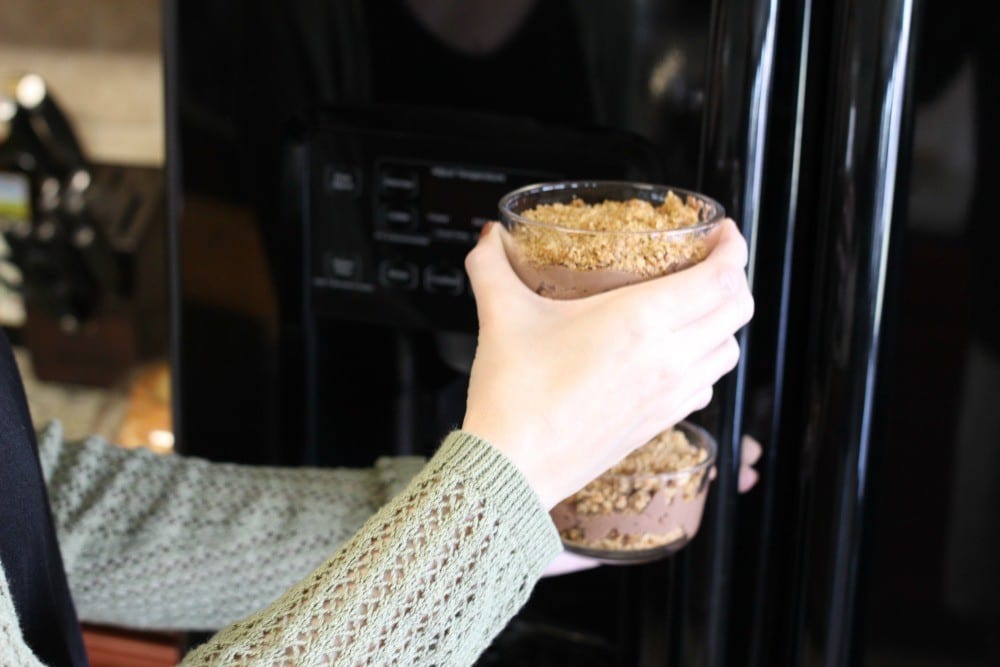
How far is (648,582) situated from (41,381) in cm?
101

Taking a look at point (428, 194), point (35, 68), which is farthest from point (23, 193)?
point (428, 194)

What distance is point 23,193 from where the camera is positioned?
1.52m

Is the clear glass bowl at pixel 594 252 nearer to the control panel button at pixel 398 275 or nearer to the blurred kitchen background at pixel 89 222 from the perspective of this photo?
the control panel button at pixel 398 275

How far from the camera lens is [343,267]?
35.9 inches

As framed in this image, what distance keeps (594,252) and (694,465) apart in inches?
6.6

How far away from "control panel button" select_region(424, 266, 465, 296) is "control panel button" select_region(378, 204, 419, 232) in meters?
0.03

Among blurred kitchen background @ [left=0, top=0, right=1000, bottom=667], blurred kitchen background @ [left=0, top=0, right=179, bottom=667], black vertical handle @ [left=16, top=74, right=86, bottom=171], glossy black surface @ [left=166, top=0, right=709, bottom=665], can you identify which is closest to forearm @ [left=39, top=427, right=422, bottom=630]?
glossy black surface @ [left=166, top=0, right=709, bottom=665]

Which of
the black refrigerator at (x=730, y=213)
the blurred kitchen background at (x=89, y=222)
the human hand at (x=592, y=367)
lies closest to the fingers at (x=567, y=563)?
the black refrigerator at (x=730, y=213)

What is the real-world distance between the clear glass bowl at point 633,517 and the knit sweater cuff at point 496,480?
3.8 inches

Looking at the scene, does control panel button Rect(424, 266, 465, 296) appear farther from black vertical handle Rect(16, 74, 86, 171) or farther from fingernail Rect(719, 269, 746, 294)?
black vertical handle Rect(16, 74, 86, 171)

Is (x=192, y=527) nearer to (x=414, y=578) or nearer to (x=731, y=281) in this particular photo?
(x=414, y=578)

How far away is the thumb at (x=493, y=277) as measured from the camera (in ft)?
2.11

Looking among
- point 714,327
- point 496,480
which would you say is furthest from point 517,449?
point 714,327

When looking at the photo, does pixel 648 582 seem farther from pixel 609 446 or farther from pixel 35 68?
pixel 35 68
